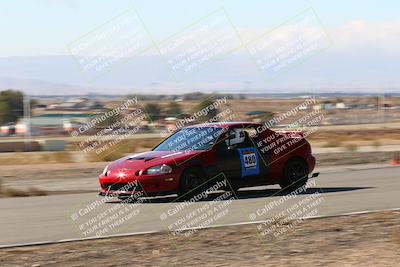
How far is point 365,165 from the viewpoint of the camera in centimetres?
2702

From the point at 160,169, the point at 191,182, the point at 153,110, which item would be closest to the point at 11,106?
the point at 153,110

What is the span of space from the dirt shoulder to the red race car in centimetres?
349

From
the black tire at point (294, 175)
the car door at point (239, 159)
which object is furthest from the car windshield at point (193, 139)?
the black tire at point (294, 175)

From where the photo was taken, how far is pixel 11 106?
217ft

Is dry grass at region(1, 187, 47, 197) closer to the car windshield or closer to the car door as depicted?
the car windshield

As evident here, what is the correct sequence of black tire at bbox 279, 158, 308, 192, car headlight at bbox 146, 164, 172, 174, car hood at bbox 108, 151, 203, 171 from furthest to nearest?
black tire at bbox 279, 158, 308, 192
car hood at bbox 108, 151, 203, 171
car headlight at bbox 146, 164, 172, 174

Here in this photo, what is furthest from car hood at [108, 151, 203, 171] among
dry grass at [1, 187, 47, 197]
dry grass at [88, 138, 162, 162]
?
dry grass at [88, 138, 162, 162]

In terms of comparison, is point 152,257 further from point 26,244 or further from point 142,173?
point 142,173

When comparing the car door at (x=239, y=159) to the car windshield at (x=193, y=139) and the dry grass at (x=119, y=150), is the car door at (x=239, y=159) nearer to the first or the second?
the car windshield at (x=193, y=139)

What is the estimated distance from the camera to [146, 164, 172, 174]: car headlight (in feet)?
47.0

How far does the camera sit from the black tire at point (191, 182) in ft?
47.7

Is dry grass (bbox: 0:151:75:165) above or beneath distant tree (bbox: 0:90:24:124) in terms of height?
beneath

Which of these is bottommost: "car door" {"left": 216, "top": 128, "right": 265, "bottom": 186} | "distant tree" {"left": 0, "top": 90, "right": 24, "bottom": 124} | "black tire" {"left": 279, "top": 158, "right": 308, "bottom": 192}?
"black tire" {"left": 279, "top": 158, "right": 308, "bottom": 192}

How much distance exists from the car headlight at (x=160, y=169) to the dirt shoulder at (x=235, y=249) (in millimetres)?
3396
